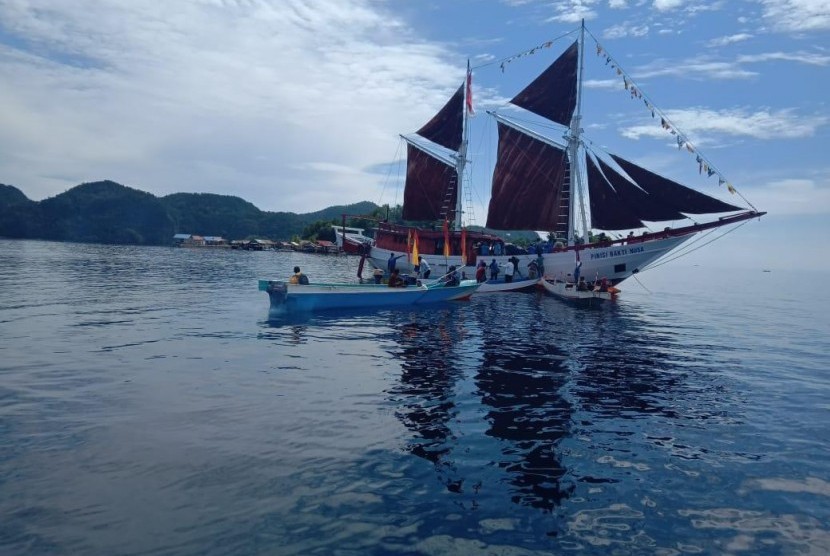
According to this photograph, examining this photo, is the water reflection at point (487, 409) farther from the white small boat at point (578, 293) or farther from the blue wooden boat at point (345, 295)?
the white small boat at point (578, 293)

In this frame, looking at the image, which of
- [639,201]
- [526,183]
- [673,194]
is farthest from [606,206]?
[526,183]

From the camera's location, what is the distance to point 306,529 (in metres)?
6.61

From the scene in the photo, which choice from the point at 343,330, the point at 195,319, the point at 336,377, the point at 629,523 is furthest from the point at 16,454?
the point at 195,319

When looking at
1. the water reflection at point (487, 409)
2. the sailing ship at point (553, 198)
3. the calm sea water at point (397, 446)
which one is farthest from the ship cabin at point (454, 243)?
the calm sea water at point (397, 446)

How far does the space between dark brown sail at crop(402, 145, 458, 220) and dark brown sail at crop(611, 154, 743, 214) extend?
931 inches

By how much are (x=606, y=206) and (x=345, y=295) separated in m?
28.0

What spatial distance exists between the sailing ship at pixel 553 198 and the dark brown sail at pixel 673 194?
74mm

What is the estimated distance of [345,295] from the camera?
28000mm

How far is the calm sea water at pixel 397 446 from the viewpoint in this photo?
6.69 meters

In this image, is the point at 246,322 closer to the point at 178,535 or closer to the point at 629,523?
the point at 178,535

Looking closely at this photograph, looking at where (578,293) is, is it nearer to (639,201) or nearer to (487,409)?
(639,201)

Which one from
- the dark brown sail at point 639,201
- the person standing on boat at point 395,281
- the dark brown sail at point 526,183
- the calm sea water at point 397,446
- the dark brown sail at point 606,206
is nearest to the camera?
the calm sea water at point 397,446

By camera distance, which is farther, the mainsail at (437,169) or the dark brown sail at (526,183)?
the mainsail at (437,169)

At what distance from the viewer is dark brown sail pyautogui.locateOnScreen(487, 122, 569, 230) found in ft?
161
